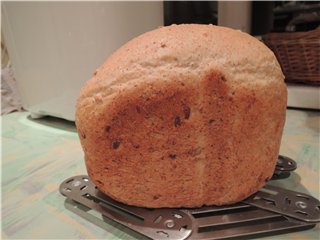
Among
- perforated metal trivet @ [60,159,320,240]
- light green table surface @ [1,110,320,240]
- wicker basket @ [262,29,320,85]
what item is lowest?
light green table surface @ [1,110,320,240]

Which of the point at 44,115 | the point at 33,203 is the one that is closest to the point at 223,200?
the point at 33,203

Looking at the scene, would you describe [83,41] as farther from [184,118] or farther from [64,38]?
[184,118]

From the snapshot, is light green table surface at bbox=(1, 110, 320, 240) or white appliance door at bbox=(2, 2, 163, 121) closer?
light green table surface at bbox=(1, 110, 320, 240)

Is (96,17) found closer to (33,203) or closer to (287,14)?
(33,203)

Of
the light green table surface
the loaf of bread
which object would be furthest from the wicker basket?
the loaf of bread

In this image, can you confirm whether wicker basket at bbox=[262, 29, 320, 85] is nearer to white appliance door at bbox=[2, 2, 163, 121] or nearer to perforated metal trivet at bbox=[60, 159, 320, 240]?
white appliance door at bbox=[2, 2, 163, 121]

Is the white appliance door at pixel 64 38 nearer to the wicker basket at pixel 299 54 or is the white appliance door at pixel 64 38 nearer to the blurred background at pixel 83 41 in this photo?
the blurred background at pixel 83 41

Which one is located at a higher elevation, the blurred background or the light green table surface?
the blurred background
